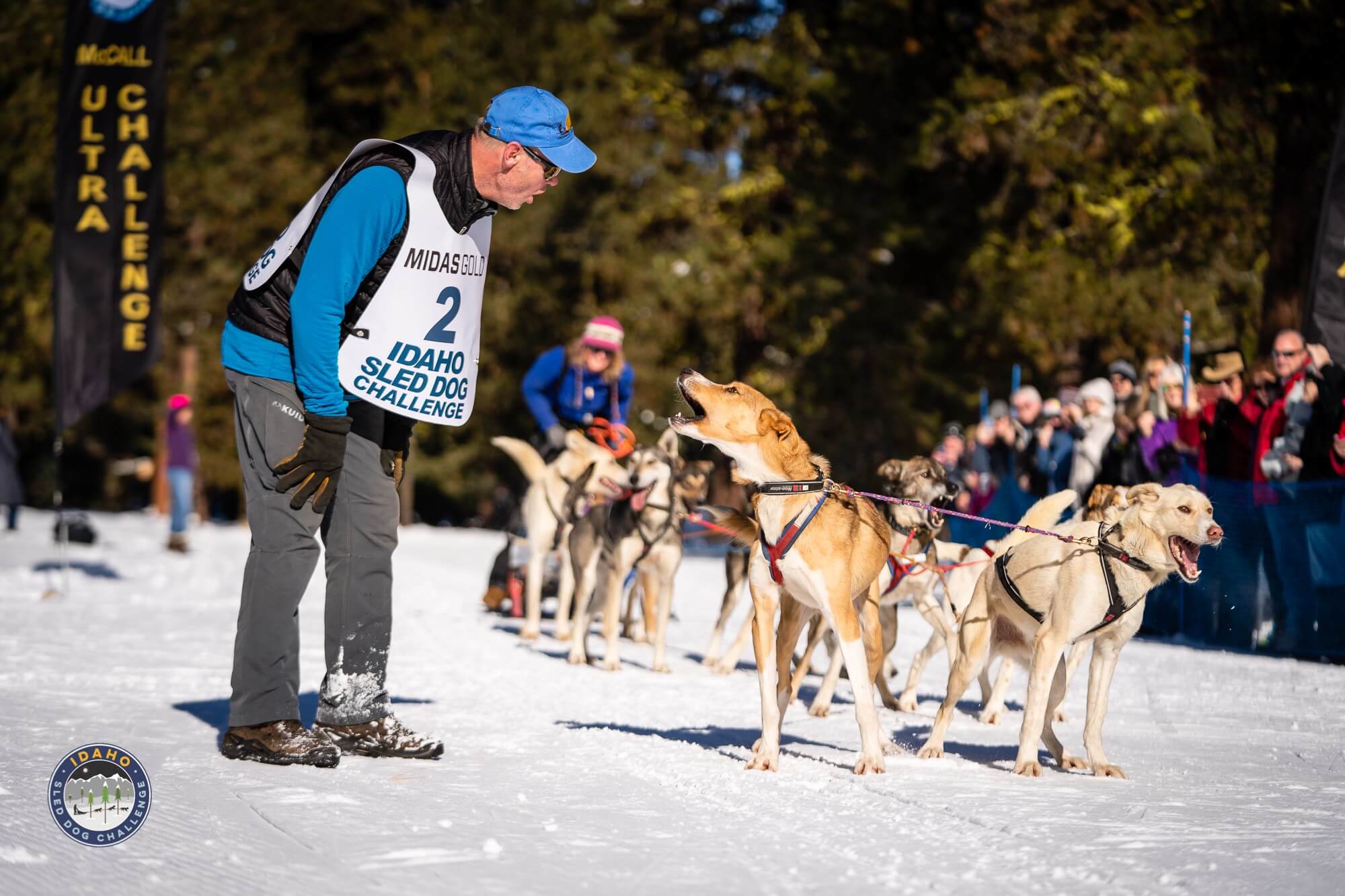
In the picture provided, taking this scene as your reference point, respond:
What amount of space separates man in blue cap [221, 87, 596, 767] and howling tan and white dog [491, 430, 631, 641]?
448 cm

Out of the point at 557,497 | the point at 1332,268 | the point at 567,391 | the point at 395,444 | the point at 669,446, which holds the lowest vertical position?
the point at 557,497

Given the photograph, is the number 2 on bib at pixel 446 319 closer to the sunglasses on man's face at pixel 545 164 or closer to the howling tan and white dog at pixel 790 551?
the sunglasses on man's face at pixel 545 164

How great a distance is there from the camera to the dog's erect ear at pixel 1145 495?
546cm

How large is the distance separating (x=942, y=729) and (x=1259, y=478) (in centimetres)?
491

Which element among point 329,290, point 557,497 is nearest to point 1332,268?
point 557,497

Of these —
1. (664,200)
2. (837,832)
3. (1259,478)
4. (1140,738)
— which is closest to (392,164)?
(837,832)

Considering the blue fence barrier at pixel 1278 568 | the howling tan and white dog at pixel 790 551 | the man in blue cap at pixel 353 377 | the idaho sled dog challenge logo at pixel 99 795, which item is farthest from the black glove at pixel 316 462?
the blue fence barrier at pixel 1278 568

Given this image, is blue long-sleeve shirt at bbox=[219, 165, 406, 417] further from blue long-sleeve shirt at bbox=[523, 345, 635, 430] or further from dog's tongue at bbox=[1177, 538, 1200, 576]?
blue long-sleeve shirt at bbox=[523, 345, 635, 430]

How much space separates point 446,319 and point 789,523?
1.48 meters

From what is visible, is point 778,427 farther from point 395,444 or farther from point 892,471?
point 892,471

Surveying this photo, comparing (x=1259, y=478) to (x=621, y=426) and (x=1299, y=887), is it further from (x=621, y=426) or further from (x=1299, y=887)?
(x=1299, y=887)

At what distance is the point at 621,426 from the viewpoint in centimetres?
1030

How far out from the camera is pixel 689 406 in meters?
5.49

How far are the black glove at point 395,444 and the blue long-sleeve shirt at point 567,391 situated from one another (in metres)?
5.23
